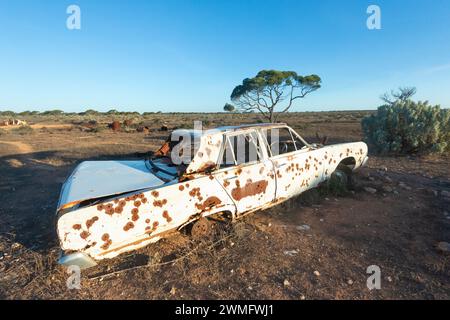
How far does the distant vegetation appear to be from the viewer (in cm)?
806

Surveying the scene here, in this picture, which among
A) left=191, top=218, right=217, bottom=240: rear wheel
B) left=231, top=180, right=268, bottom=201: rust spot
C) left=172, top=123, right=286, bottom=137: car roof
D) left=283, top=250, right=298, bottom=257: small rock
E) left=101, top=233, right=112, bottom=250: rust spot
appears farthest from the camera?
left=172, top=123, right=286, bottom=137: car roof

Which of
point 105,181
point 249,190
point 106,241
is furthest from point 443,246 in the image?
point 105,181

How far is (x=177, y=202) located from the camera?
9.25 ft

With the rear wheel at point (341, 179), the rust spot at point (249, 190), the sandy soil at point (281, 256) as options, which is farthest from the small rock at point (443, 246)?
the rust spot at point (249, 190)

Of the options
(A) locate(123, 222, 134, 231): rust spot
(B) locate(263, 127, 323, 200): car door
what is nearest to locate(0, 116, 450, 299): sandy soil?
(B) locate(263, 127, 323, 200): car door

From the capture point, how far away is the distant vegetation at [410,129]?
8.06 m

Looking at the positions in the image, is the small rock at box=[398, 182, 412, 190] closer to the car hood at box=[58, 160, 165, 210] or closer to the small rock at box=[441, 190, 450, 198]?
the small rock at box=[441, 190, 450, 198]

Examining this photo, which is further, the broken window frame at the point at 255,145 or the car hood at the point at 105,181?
the broken window frame at the point at 255,145

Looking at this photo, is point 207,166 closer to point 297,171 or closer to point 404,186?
point 297,171

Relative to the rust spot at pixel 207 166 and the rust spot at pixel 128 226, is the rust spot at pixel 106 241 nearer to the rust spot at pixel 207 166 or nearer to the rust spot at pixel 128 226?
the rust spot at pixel 128 226

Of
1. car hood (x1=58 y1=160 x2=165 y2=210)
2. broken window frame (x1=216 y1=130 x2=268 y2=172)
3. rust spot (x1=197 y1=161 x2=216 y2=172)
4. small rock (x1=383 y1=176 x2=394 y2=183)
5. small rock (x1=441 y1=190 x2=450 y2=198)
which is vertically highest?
broken window frame (x1=216 y1=130 x2=268 y2=172)

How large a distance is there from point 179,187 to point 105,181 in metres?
0.93

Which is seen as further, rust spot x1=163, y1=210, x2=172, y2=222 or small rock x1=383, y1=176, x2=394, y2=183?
small rock x1=383, y1=176, x2=394, y2=183

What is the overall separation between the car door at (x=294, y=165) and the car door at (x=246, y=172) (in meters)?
0.18
